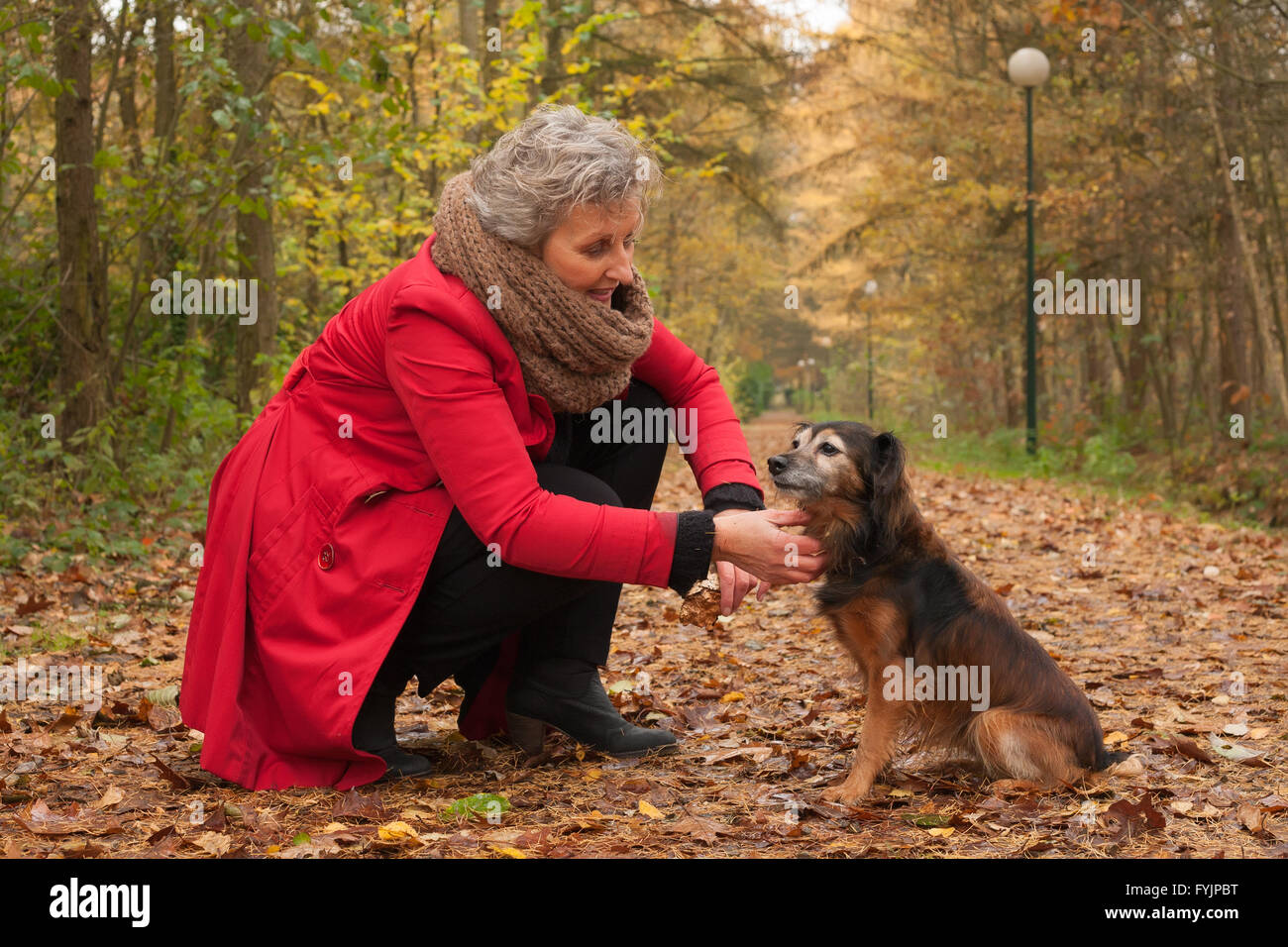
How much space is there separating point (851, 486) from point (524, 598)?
1028mm

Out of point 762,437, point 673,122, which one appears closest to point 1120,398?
point 673,122

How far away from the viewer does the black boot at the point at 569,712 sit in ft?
11.6

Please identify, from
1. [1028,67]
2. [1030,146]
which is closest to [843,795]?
[1028,67]

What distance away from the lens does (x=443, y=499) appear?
311 cm

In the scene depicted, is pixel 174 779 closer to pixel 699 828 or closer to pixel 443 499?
→ pixel 443 499

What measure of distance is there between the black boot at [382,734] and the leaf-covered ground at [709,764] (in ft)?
0.18

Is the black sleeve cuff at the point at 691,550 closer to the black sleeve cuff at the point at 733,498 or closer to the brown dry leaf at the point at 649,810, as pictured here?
the black sleeve cuff at the point at 733,498

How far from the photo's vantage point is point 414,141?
9.41 meters

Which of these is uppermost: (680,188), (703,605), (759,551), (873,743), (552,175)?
(680,188)

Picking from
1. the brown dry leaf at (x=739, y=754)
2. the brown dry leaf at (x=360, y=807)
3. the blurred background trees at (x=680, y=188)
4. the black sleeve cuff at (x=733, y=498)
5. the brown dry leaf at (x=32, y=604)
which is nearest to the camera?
the brown dry leaf at (x=360, y=807)

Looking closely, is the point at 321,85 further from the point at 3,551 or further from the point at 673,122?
the point at 673,122

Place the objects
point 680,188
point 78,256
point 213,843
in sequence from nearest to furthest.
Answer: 1. point 213,843
2. point 78,256
3. point 680,188

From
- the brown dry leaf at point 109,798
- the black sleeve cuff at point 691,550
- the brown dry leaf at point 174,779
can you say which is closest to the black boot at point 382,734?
the brown dry leaf at point 174,779

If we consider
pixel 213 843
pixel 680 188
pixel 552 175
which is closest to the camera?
pixel 213 843
